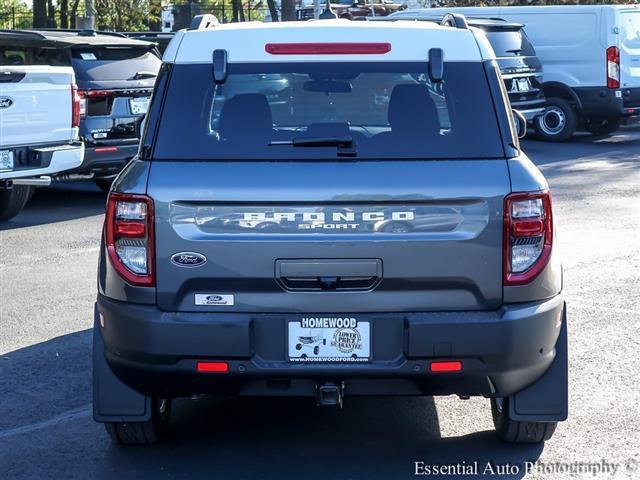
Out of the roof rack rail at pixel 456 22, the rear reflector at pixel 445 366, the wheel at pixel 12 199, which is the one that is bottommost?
the wheel at pixel 12 199

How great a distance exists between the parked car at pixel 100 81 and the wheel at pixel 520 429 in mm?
7911

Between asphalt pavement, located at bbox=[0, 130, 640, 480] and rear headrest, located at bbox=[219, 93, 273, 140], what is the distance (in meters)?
1.40

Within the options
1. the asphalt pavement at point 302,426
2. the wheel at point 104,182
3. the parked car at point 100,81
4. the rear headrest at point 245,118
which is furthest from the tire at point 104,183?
the rear headrest at point 245,118

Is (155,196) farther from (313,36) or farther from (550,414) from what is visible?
(550,414)

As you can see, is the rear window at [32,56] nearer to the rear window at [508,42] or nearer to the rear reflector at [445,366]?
the rear window at [508,42]

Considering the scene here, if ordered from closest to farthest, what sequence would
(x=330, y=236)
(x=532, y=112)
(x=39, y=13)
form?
1. (x=330, y=236)
2. (x=532, y=112)
3. (x=39, y=13)

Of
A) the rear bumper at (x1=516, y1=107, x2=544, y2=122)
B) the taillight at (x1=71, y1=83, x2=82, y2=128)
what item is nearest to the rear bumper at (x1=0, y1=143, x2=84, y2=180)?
the taillight at (x1=71, y1=83, x2=82, y2=128)

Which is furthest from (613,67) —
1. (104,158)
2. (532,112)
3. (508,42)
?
(104,158)

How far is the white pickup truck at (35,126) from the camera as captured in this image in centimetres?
1110

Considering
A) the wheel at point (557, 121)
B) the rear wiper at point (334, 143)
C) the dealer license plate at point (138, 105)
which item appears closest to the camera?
the rear wiper at point (334, 143)

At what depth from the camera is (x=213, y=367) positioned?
468 centimetres

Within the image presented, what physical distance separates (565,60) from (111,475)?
54.3 ft

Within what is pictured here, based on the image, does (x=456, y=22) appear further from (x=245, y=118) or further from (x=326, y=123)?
(x=245, y=118)

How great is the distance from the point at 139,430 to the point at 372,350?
48.0 inches
